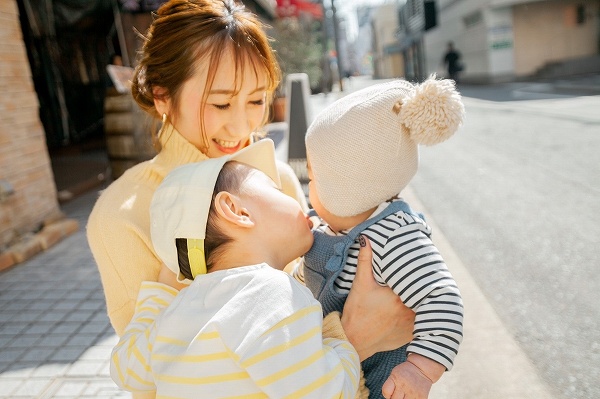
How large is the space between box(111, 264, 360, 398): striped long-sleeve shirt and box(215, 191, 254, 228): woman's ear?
4.3 inches

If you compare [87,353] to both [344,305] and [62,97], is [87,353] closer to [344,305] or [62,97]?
[344,305]

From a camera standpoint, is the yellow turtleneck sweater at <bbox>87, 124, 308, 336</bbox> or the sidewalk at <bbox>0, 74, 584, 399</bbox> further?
the sidewalk at <bbox>0, 74, 584, 399</bbox>

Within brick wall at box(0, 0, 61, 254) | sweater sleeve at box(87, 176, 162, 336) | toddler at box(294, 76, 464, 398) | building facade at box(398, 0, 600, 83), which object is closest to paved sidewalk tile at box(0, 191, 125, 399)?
brick wall at box(0, 0, 61, 254)

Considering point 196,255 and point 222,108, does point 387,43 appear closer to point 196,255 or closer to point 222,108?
point 222,108

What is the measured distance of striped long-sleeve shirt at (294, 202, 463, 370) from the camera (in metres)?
1.17

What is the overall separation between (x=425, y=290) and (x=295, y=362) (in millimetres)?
369

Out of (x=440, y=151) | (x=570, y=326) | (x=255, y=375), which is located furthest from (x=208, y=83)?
(x=440, y=151)

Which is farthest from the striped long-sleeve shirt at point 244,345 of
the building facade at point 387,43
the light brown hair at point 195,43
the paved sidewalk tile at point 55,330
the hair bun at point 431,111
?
the building facade at point 387,43

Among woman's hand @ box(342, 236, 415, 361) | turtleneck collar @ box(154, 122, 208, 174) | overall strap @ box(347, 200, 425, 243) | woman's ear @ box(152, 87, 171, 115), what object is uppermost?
woman's ear @ box(152, 87, 171, 115)

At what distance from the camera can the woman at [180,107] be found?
1.31 metres

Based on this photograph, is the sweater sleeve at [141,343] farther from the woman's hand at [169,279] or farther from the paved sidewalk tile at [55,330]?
the paved sidewalk tile at [55,330]

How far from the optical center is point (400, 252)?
4.06 ft

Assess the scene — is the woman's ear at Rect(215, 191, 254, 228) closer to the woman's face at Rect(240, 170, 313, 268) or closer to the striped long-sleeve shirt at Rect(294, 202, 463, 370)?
the woman's face at Rect(240, 170, 313, 268)

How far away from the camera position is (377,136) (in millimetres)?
1315
